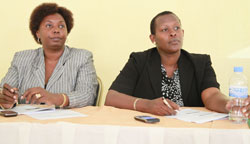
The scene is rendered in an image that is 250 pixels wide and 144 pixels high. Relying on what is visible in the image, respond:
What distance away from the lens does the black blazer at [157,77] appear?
1969 millimetres

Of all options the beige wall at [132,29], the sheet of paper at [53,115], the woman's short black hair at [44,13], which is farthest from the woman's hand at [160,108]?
the beige wall at [132,29]

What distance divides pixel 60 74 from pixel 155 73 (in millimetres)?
760

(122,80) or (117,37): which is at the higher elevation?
(117,37)

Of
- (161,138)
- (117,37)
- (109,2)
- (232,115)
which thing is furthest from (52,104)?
(109,2)

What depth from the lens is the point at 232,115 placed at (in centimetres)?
131

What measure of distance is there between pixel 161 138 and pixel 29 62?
1.50 meters

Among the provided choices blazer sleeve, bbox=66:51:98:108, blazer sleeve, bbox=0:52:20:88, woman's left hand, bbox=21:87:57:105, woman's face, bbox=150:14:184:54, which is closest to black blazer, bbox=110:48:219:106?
woman's face, bbox=150:14:184:54

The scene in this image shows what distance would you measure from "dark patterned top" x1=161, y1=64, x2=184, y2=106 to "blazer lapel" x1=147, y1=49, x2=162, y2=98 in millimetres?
37

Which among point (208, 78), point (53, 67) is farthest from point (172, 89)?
point (53, 67)

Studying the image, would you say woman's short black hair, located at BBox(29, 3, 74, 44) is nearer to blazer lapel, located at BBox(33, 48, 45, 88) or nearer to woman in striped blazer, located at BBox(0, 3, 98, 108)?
woman in striped blazer, located at BBox(0, 3, 98, 108)

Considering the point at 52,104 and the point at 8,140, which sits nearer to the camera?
the point at 8,140

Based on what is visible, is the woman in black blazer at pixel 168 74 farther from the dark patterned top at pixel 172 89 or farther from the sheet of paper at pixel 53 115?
the sheet of paper at pixel 53 115

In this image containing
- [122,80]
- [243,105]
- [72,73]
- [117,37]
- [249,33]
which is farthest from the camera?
[117,37]

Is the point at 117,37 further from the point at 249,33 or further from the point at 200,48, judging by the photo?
the point at 249,33
